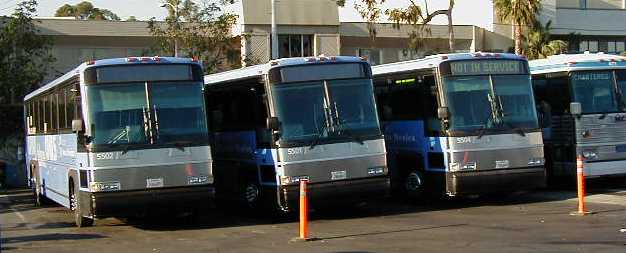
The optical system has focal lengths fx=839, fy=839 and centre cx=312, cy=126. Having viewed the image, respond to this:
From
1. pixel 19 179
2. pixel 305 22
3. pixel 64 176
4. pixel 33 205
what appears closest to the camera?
pixel 64 176

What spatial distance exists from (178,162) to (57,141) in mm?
4298

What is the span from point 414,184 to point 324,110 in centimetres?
360

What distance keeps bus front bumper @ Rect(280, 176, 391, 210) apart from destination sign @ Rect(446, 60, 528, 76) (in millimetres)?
2826

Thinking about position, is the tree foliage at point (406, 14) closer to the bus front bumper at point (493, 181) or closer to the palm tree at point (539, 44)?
the palm tree at point (539, 44)

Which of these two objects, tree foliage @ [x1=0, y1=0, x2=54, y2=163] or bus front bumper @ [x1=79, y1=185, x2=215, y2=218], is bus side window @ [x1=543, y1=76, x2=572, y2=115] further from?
tree foliage @ [x1=0, y1=0, x2=54, y2=163]

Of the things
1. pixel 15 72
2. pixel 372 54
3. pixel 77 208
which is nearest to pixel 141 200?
pixel 77 208

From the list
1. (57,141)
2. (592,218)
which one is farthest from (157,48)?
(592,218)

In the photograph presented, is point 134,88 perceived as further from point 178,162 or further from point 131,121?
point 178,162

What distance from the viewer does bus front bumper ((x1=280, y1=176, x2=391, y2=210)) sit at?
15.3 metres

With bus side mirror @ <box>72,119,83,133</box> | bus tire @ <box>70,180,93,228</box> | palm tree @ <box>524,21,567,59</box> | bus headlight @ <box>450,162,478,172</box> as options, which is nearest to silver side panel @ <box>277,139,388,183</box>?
bus headlight @ <box>450,162,478,172</box>

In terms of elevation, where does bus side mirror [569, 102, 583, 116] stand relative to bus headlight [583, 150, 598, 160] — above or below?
above

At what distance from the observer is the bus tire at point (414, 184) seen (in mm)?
17938

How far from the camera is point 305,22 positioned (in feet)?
150

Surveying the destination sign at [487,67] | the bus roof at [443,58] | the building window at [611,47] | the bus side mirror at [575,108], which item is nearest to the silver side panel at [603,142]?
the bus side mirror at [575,108]
